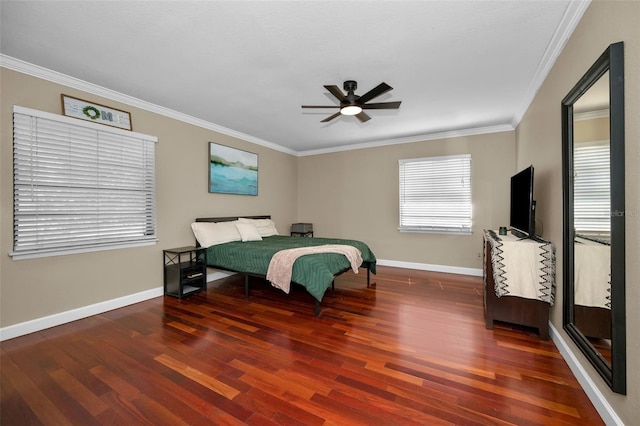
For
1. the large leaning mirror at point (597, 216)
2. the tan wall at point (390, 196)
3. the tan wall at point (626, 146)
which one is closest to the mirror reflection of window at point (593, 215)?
the large leaning mirror at point (597, 216)

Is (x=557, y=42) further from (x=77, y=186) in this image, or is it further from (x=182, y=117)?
(x=77, y=186)

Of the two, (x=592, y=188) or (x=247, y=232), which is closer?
(x=592, y=188)

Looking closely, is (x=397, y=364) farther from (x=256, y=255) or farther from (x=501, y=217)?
(x=501, y=217)

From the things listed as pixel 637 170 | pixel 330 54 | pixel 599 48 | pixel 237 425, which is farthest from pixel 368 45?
pixel 237 425

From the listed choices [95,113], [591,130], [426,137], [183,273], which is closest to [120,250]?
[183,273]

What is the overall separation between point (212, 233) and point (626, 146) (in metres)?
4.34

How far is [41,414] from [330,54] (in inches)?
130

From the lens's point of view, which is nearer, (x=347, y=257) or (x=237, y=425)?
(x=237, y=425)

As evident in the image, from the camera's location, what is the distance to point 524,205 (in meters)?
2.76

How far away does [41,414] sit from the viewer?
1616 millimetres

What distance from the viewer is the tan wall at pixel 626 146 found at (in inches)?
50.6

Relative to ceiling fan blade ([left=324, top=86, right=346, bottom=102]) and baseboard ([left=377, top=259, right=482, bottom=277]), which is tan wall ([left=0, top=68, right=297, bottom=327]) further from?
baseboard ([left=377, top=259, right=482, bottom=277])

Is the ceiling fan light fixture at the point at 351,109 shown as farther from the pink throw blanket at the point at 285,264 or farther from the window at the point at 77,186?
the window at the point at 77,186

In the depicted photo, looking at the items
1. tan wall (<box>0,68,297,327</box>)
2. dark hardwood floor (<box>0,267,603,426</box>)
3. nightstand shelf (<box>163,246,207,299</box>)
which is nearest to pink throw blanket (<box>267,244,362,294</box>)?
dark hardwood floor (<box>0,267,603,426</box>)
